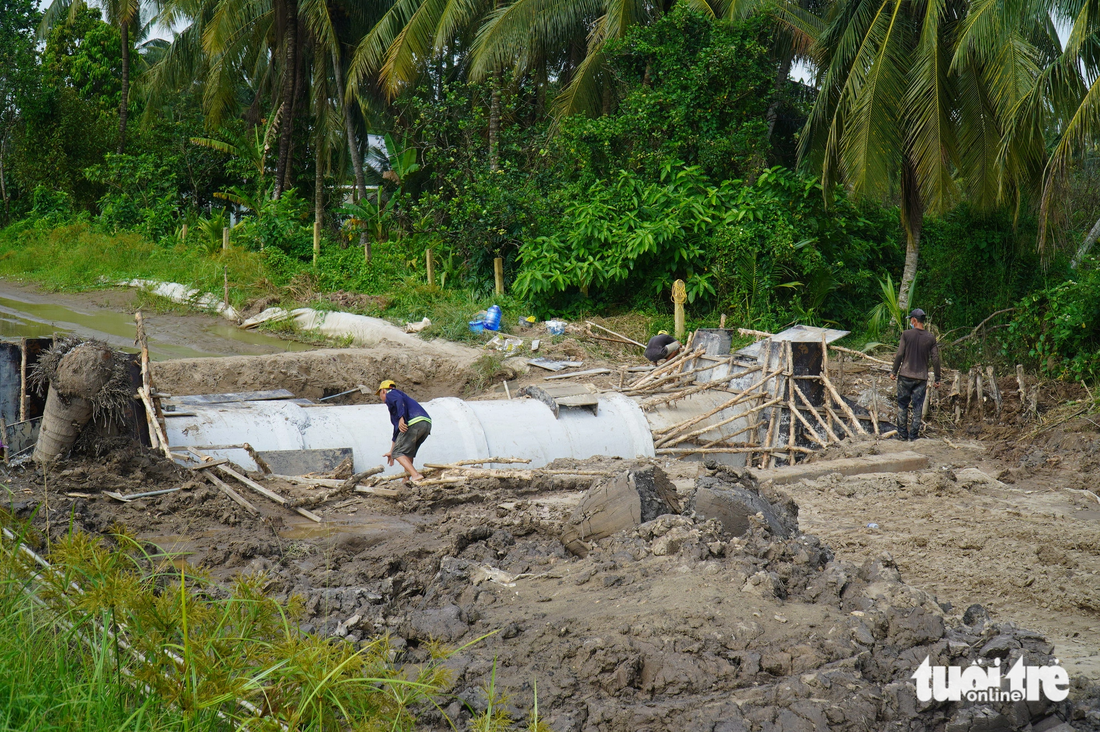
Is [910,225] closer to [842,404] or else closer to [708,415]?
[842,404]

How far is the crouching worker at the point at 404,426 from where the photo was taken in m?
7.80

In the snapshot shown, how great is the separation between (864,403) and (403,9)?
1331 centimetres

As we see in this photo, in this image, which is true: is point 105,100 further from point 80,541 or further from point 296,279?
point 80,541

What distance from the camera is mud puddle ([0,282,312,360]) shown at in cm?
1479

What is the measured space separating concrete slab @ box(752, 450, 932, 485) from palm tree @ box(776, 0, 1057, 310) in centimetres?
553

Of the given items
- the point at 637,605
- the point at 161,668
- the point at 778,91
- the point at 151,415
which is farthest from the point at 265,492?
the point at 778,91

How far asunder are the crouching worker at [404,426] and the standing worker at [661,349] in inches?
201

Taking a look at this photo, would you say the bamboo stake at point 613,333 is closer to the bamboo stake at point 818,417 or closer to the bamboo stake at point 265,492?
the bamboo stake at point 818,417

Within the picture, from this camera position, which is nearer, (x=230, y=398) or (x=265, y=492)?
(x=265, y=492)

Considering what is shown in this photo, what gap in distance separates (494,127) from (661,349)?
860cm

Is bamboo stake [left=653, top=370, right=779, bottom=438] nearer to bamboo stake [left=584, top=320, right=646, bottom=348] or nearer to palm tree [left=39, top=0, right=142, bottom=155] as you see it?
bamboo stake [left=584, top=320, right=646, bottom=348]

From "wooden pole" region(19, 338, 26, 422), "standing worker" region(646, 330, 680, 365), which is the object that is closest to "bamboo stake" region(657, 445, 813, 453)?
"standing worker" region(646, 330, 680, 365)

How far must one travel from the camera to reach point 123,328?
15828 mm

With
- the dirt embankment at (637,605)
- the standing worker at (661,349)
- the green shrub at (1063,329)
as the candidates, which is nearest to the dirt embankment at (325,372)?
the standing worker at (661,349)
